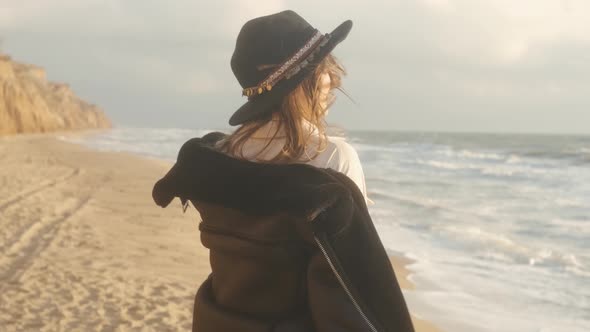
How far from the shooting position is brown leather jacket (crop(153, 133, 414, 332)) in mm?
1239

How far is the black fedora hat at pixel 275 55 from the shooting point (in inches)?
54.8

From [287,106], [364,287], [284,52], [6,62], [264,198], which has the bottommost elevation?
[6,62]

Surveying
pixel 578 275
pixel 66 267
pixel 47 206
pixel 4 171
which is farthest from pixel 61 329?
pixel 4 171

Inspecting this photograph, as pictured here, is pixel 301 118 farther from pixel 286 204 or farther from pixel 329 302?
pixel 329 302

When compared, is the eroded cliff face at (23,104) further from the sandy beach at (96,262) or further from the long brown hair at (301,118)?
the long brown hair at (301,118)

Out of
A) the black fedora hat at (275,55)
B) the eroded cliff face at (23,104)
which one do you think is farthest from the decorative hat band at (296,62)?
the eroded cliff face at (23,104)

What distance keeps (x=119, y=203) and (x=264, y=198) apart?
9945 mm

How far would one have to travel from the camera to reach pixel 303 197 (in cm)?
124

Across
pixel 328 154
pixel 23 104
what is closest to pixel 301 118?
pixel 328 154

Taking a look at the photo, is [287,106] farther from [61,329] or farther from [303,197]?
[61,329]

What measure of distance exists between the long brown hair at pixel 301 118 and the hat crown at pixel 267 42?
8 cm

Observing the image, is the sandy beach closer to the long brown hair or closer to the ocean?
the ocean

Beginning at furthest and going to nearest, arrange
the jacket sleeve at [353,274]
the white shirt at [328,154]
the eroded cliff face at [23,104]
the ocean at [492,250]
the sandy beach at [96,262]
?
the eroded cliff face at [23,104] → the ocean at [492,250] → the sandy beach at [96,262] → the white shirt at [328,154] → the jacket sleeve at [353,274]

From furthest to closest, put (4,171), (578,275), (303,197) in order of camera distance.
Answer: (4,171), (578,275), (303,197)
